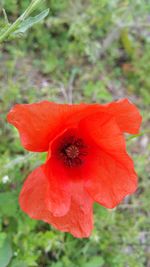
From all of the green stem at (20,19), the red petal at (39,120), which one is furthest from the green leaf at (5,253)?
the green stem at (20,19)

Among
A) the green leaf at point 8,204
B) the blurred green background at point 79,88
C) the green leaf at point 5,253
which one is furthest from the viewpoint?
the blurred green background at point 79,88

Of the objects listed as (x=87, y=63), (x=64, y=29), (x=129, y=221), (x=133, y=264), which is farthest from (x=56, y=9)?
(x=133, y=264)

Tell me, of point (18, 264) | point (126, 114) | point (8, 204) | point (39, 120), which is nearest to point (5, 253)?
point (18, 264)

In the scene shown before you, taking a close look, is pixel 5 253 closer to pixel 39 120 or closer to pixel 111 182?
pixel 111 182

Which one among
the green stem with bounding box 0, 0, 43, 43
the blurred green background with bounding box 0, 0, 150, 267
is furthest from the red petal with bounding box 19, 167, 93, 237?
the green stem with bounding box 0, 0, 43, 43

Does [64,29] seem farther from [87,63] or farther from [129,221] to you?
[129,221]

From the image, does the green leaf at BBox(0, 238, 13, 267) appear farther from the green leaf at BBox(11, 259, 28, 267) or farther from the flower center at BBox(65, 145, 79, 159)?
the flower center at BBox(65, 145, 79, 159)

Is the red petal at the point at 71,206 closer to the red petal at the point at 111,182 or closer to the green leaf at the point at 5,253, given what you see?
the red petal at the point at 111,182

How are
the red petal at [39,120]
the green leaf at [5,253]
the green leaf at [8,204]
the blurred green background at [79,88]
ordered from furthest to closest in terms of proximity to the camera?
the blurred green background at [79,88]
the green leaf at [8,204]
the green leaf at [5,253]
the red petal at [39,120]
